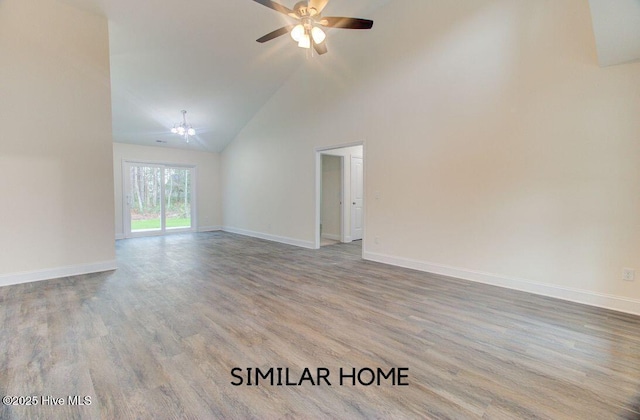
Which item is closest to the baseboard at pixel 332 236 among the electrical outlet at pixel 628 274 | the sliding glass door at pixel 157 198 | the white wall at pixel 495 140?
the white wall at pixel 495 140

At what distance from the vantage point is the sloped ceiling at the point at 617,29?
2.20 metres

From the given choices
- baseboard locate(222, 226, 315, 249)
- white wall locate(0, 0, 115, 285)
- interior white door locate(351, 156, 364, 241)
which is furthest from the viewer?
interior white door locate(351, 156, 364, 241)

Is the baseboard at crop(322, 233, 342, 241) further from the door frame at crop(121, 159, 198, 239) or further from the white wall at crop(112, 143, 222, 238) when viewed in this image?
the door frame at crop(121, 159, 198, 239)

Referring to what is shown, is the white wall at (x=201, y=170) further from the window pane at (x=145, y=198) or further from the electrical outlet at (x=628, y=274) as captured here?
the electrical outlet at (x=628, y=274)

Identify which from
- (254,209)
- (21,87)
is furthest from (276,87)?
(21,87)

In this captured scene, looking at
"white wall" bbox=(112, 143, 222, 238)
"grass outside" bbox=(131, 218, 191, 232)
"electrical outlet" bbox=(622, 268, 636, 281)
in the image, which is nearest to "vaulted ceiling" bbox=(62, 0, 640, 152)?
"white wall" bbox=(112, 143, 222, 238)

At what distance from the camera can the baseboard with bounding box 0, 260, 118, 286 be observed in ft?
11.1

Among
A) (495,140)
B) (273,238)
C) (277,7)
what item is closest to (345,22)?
(277,7)

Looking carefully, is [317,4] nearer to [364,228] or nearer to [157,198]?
[364,228]

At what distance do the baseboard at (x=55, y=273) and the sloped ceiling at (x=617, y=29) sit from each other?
6.07 m

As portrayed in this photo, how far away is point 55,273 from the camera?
3.66m

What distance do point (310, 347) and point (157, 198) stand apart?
290 inches

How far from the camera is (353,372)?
177 centimetres

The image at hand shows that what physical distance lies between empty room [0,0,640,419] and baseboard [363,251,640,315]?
0.05ft
